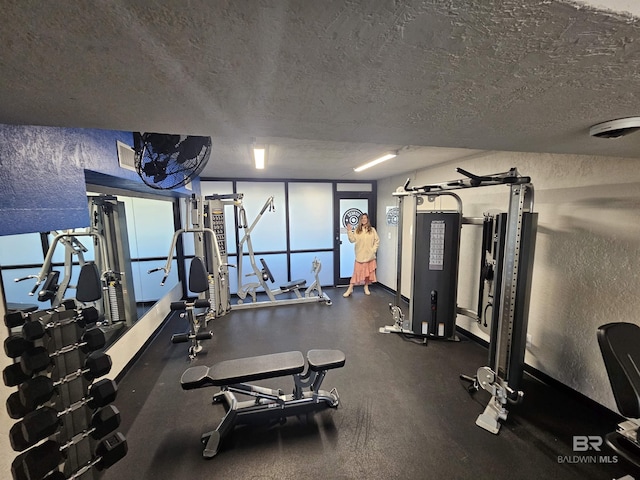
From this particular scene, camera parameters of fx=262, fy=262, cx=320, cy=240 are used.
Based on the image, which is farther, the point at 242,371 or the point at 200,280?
the point at 200,280

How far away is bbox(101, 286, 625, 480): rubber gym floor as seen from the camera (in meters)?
1.66

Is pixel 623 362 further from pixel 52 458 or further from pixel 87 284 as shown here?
pixel 87 284

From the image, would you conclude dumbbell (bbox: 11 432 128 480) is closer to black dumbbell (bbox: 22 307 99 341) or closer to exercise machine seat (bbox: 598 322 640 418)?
black dumbbell (bbox: 22 307 99 341)

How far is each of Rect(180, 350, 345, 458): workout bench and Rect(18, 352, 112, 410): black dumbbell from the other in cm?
83

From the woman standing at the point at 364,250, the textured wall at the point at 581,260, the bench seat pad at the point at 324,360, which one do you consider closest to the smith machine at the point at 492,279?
the textured wall at the point at 581,260

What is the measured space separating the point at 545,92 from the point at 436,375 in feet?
8.52

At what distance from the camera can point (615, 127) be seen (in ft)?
3.12

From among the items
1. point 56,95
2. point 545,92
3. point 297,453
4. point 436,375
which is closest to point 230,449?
point 297,453

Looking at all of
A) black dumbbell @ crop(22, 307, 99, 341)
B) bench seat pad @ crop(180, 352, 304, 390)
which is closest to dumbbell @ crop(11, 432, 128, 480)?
black dumbbell @ crop(22, 307, 99, 341)

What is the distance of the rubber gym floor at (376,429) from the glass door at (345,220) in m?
2.65

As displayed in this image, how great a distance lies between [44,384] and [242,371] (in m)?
1.12

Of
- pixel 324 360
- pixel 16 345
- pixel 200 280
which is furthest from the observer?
pixel 200 280

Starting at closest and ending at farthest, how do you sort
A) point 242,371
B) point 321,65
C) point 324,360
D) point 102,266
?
point 321,65 → point 242,371 → point 324,360 → point 102,266

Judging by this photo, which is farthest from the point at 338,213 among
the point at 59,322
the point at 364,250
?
the point at 59,322
